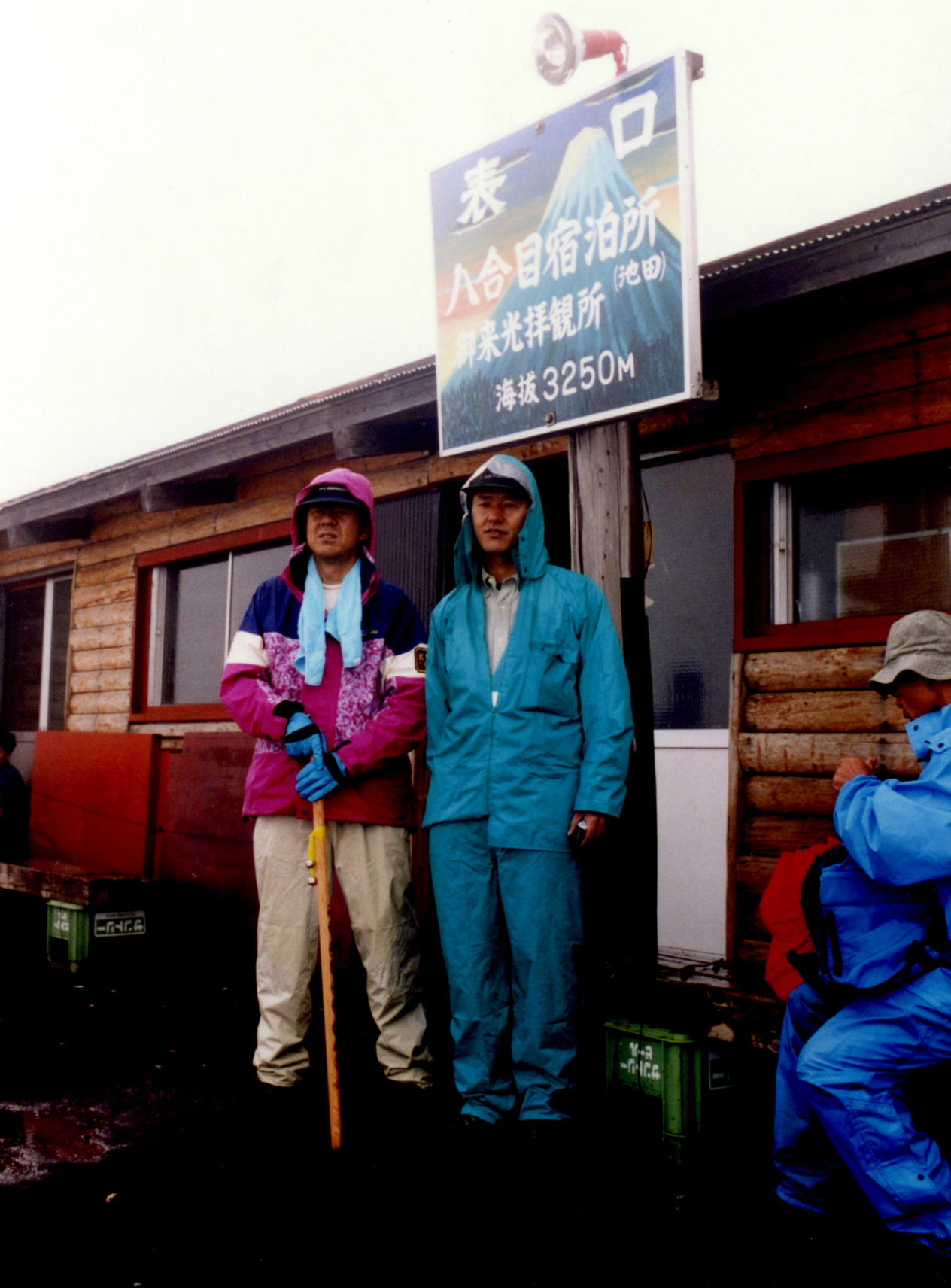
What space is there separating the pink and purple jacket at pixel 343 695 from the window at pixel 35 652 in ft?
18.4

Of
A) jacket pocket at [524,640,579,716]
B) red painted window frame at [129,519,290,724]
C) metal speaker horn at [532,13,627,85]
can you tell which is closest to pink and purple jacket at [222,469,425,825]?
jacket pocket at [524,640,579,716]

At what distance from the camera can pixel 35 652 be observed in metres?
9.60

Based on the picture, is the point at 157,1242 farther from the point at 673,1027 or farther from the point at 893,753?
the point at 893,753

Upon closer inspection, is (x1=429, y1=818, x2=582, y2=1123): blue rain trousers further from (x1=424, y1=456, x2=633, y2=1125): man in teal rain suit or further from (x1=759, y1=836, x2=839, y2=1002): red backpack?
(x1=759, y1=836, x2=839, y2=1002): red backpack

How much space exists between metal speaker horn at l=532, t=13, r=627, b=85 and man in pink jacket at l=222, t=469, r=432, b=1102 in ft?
6.01

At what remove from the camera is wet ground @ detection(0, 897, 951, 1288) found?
8.19 feet

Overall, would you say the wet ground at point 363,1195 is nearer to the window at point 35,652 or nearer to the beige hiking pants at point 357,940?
the beige hiking pants at point 357,940

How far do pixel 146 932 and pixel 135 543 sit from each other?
3.32m

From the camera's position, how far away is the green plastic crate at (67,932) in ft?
19.3

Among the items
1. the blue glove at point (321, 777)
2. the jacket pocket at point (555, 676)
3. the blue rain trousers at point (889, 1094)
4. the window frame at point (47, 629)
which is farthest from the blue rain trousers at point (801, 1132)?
the window frame at point (47, 629)

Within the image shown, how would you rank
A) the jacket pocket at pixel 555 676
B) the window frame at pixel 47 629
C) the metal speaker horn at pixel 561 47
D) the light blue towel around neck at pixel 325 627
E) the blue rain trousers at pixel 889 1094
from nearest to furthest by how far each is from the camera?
the blue rain trousers at pixel 889 1094 < the jacket pocket at pixel 555 676 < the light blue towel around neck at pixel 325 627 < the metal speaker horn at pixel 561 47 < the window frame at pixel 47 629

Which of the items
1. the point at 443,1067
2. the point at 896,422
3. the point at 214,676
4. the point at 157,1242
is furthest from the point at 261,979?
the point at 214,676

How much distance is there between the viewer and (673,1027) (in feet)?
10.6

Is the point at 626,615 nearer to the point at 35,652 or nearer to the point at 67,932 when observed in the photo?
the point at 67,932
